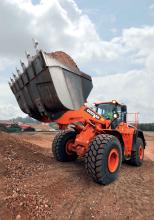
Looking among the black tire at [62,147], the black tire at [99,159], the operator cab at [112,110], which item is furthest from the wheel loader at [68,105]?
the black tire at [62,147]

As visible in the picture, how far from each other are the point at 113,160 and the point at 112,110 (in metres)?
2.17

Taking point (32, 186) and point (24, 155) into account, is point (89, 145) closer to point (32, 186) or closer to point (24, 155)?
point (32, 186)

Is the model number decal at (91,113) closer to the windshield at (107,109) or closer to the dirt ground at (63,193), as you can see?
the windshield at (107,109)

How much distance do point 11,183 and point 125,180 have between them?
122 inches

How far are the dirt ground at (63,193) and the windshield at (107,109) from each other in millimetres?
1889

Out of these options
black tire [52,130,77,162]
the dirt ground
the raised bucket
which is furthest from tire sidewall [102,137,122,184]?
black tire [52,130,77,162]

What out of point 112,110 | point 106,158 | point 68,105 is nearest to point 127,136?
point 112,110

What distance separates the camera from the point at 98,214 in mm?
5543

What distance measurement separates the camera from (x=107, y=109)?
923 centimetres

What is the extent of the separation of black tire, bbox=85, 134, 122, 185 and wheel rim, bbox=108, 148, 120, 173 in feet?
0.57

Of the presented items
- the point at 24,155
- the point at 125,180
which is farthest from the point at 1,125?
the point at 125,180

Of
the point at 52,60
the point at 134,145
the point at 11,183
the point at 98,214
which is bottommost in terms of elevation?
the point at 98,214

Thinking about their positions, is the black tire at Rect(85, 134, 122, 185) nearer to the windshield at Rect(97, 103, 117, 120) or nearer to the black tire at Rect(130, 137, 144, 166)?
the windshield at Rect(97, 103, 117, 120)

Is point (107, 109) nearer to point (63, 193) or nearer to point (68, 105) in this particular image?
point (68, 105)
